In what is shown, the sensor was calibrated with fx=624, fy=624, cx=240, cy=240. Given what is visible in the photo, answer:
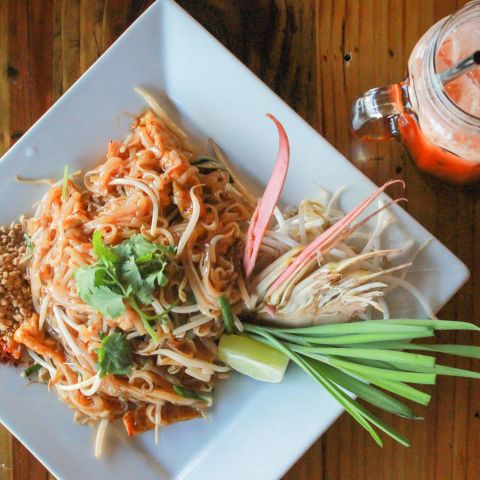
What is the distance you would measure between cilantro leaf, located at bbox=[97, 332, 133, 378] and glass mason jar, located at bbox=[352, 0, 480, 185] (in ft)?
2.52

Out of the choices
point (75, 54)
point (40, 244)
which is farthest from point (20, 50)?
point (40, 244)

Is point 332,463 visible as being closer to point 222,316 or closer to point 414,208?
point 222,316

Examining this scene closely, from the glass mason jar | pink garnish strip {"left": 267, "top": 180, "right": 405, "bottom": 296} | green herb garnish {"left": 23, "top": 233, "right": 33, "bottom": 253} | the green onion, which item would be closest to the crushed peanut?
green herb garnish {"left": 23, "top": 233, "right": 33, "bottom": 253}

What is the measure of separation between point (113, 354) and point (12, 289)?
1.14ft

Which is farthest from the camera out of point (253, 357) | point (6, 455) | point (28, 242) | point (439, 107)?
point (6, 455)

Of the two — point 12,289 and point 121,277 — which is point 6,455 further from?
point 121,277

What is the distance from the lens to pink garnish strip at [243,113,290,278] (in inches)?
49.1

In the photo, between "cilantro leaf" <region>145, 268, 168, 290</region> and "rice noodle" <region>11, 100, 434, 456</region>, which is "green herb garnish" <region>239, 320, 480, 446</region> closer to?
"rice noodle" <region>11, 100, 434, 456</region>

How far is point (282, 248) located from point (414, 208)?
396 millimetres

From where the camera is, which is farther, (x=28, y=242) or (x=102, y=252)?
(x=28, y=242)

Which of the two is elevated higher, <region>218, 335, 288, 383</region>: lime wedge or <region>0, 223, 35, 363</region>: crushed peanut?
<region>0, 223, 35, 363</region>: crushed peanut

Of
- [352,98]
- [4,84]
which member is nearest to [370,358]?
[352,98]

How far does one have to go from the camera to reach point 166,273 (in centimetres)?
135

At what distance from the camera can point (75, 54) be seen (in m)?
1.74
